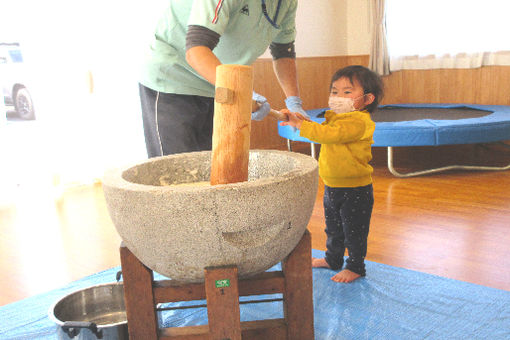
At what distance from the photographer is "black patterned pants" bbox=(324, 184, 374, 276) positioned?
1.72 metres

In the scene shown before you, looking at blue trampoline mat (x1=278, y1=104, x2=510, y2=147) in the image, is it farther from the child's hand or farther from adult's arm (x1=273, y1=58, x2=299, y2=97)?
the child's hand

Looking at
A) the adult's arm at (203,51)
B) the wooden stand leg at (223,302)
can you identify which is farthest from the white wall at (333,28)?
the wooden stand leg at (223,302)

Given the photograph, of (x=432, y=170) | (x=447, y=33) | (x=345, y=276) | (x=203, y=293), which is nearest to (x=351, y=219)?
(x=345, y=276)

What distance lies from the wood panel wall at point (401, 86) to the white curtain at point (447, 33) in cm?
9

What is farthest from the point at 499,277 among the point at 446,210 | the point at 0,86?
the point at 0,86

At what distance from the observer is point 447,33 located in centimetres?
441

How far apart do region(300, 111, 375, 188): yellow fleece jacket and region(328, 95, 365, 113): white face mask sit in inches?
0.9

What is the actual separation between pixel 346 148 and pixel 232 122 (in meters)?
0.63

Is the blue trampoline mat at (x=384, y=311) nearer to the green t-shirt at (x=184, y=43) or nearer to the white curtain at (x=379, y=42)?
the green t-shirt at (x=184, y=43)

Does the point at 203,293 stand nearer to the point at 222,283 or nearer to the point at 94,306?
the point at 222,283

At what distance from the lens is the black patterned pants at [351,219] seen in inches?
67.9

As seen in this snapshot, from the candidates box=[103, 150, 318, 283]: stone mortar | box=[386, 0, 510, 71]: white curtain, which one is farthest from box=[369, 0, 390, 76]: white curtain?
box=[103, 150, 318, 283]: stone mortar

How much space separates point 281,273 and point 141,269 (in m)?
0.34

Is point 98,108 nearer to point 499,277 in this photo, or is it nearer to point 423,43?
point 499,277
